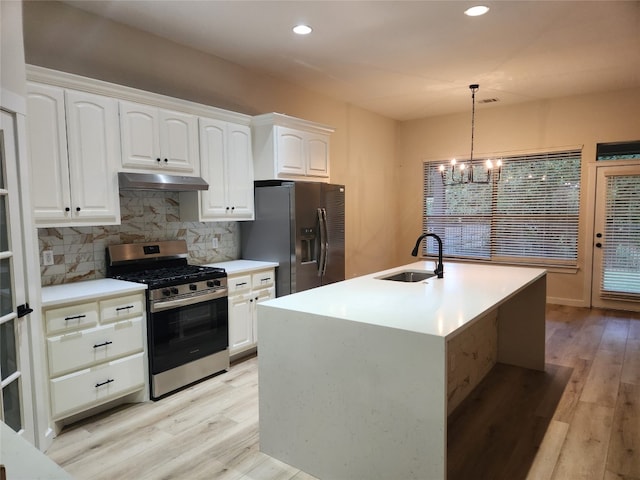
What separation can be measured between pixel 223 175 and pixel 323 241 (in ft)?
3.87

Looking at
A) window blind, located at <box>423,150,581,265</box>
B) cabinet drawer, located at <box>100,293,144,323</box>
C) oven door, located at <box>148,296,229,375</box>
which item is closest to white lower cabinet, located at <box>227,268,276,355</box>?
oven door, located at <box>148,296,229,375</box>

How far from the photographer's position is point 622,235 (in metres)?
5.39

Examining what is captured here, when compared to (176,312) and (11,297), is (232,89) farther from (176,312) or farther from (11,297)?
(11,297)

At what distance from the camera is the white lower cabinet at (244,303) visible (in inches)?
143

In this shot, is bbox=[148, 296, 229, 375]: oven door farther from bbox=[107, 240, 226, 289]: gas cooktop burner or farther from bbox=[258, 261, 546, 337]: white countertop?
bbox=[258, 261, 546, 337]: white countertop

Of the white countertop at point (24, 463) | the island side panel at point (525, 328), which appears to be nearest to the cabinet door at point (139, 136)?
the white countertop at point (24, 463)

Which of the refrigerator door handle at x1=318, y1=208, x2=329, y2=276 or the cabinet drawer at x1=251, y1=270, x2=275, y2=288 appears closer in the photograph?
the cabinet drawer at x1=251, y1=270, x2=275, y2=288

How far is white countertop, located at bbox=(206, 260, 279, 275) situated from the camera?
3656 mm

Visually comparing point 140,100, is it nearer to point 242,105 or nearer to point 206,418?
point 242,105

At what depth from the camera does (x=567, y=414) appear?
2.81 m

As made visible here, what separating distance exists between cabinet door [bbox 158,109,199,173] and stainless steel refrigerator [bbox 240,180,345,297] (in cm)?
81

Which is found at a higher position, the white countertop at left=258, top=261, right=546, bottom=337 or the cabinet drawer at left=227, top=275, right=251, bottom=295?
the white countertop at left=258, top=261, right=546, bottom=337

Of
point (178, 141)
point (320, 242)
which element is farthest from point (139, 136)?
point (320, 242)

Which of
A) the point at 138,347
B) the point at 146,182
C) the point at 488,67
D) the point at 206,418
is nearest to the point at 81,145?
the point at 146,182
